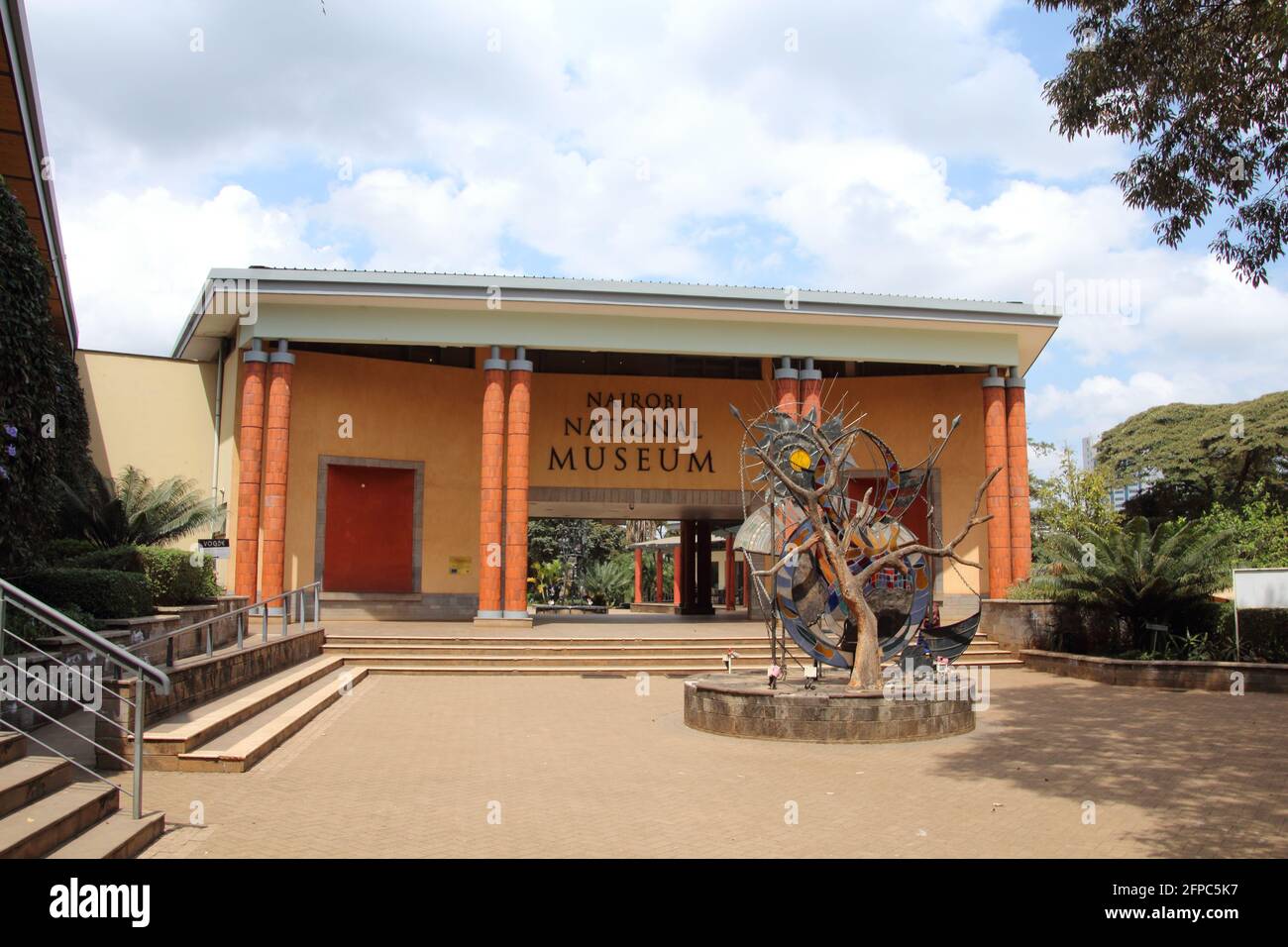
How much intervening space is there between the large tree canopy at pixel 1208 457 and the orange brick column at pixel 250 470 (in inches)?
1078

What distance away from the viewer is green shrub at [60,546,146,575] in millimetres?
14648

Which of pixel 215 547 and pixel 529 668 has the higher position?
pixel 215 547

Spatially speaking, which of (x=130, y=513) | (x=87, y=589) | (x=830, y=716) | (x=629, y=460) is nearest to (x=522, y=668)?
(x=130, y=513)

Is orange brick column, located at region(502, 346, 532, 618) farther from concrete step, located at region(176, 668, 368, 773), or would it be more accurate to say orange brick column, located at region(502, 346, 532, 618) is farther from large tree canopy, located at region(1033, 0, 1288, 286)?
large tree canopy, located at region(1033, 0, 1288, 286)

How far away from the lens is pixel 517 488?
23.2 meters

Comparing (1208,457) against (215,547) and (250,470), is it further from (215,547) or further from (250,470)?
(215,547)

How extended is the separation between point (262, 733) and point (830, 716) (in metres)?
5.80

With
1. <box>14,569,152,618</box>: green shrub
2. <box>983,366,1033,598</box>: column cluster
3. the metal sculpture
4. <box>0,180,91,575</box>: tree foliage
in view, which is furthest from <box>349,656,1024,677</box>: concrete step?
<box>983,366,1033,598</box>: column cluster

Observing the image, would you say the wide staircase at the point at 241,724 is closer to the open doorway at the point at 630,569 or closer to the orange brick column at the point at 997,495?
the orange brick column at the point at 997,495

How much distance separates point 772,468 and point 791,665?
18.9 ft

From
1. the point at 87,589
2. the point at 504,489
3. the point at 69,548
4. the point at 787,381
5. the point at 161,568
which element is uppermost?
the point at 787,381

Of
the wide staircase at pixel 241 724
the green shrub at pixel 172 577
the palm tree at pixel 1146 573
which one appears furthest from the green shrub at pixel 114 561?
the palm tree at pixel 1146 573

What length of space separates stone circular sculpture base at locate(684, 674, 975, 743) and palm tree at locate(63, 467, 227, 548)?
10.5 metres
